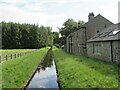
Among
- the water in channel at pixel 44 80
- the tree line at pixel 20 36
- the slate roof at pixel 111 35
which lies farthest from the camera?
the tree line at pixel 20 36

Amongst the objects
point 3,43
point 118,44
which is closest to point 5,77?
point 118,44

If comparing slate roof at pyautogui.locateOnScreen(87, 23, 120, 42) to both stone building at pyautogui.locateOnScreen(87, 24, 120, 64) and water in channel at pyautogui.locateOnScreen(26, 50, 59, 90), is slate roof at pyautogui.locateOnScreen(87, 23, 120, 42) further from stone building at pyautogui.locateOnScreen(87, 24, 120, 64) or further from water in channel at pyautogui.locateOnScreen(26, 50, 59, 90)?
water in channel at pyautogui.locateOnScreen(26, 50, 59, 90)

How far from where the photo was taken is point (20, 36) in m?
109

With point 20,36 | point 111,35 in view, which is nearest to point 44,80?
point 111,35

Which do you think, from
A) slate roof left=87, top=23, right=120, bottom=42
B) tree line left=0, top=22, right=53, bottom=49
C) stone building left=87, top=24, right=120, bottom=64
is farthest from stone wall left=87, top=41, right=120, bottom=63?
tree line left=0, top=22, right=53, bottom=49

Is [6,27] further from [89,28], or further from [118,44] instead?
[118,44]

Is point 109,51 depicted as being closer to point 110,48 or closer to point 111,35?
point 110,48

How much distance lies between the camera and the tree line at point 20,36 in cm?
10612

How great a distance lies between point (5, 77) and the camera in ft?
61.1

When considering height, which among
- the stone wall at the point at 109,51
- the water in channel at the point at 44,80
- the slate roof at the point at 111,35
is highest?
the slate roof at the point at 111,35

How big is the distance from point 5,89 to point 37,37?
320 feet

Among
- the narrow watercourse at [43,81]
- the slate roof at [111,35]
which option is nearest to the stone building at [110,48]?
the slate roof at [111,35]

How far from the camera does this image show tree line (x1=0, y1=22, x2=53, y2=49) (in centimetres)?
10612

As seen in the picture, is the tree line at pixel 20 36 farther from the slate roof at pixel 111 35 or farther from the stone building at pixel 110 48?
the slate roof at pixel 111 35
